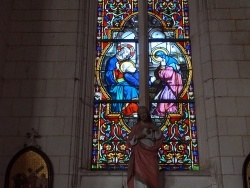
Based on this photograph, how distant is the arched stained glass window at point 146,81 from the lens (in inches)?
248

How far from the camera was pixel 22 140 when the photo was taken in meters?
6.14

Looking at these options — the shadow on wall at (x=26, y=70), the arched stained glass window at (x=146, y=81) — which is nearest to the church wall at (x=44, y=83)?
the shadow on wall at (x=26, y=70)

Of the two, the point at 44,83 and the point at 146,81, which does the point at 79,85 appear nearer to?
the point at 44,83

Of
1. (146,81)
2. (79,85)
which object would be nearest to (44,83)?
(79,85)

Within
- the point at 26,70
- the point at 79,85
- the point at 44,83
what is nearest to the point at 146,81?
the point at 79,85

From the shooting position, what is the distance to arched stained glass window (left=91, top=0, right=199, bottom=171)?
6305mm

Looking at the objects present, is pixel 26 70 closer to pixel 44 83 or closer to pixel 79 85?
pixel 44 83

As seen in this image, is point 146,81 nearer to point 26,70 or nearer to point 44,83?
point 44,83

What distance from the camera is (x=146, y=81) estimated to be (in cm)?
650

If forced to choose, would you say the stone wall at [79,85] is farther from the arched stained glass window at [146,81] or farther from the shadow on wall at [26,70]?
the arched stained glass window at [146,81]

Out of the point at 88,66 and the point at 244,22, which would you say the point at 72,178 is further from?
the point at 244,22

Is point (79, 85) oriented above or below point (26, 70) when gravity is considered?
below

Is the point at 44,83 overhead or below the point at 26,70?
below

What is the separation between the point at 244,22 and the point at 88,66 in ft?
7.28
